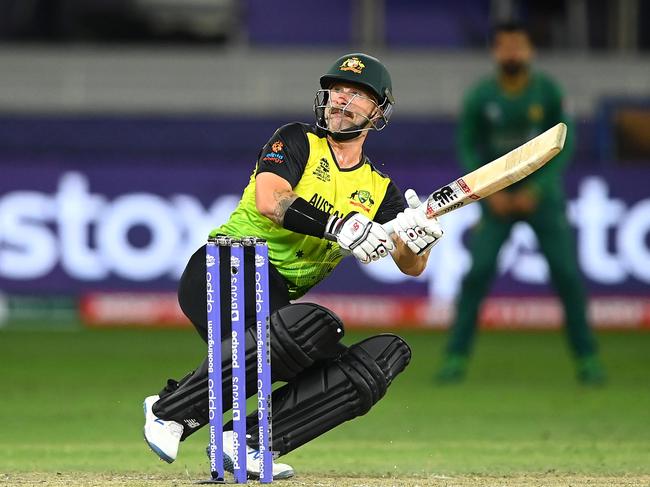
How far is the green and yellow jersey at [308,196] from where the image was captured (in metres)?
5.34

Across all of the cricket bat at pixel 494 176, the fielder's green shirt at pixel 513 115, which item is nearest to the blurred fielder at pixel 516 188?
the fielder's green shirt at pixel 513 115

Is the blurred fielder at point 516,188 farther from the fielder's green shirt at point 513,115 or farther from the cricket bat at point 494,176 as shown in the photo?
the cricket bat at point 494,176

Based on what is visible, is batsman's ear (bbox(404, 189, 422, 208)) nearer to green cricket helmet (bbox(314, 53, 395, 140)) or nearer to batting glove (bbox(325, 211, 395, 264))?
batting glove (bbox(325, 211, 395, 264))

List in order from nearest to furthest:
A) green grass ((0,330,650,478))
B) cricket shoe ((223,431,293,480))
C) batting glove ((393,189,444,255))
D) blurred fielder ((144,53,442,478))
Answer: batting glove ((393,189,444,255)), blurred fielder ((144,53,442,478)), cricket shoe ((223,431,293,480)), green grass ((0,330,650,478))

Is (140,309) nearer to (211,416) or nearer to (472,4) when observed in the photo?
(472,4)

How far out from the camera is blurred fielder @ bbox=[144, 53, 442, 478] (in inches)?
205

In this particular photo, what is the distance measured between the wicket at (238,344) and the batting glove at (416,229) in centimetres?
47

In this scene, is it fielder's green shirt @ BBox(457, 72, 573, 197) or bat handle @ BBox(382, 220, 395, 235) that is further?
fielder's green shirt @ BBox(457, 72, 573, 197)

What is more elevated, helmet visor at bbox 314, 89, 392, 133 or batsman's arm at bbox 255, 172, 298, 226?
helmet visor at bbox 314, 89, 392, 133

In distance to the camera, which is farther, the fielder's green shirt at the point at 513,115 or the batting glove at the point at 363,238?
the fielder's green shirt at the point at 513,115

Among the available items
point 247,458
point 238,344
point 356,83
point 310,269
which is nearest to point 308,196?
point 310,269

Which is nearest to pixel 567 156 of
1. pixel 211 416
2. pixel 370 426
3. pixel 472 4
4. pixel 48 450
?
pixel 370 426

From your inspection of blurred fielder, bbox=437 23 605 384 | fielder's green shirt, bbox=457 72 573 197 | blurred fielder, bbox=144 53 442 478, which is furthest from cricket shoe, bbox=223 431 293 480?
fielder's green shirt, bbox=457 72 573 197

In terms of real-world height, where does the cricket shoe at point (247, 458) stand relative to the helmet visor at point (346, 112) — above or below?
below
